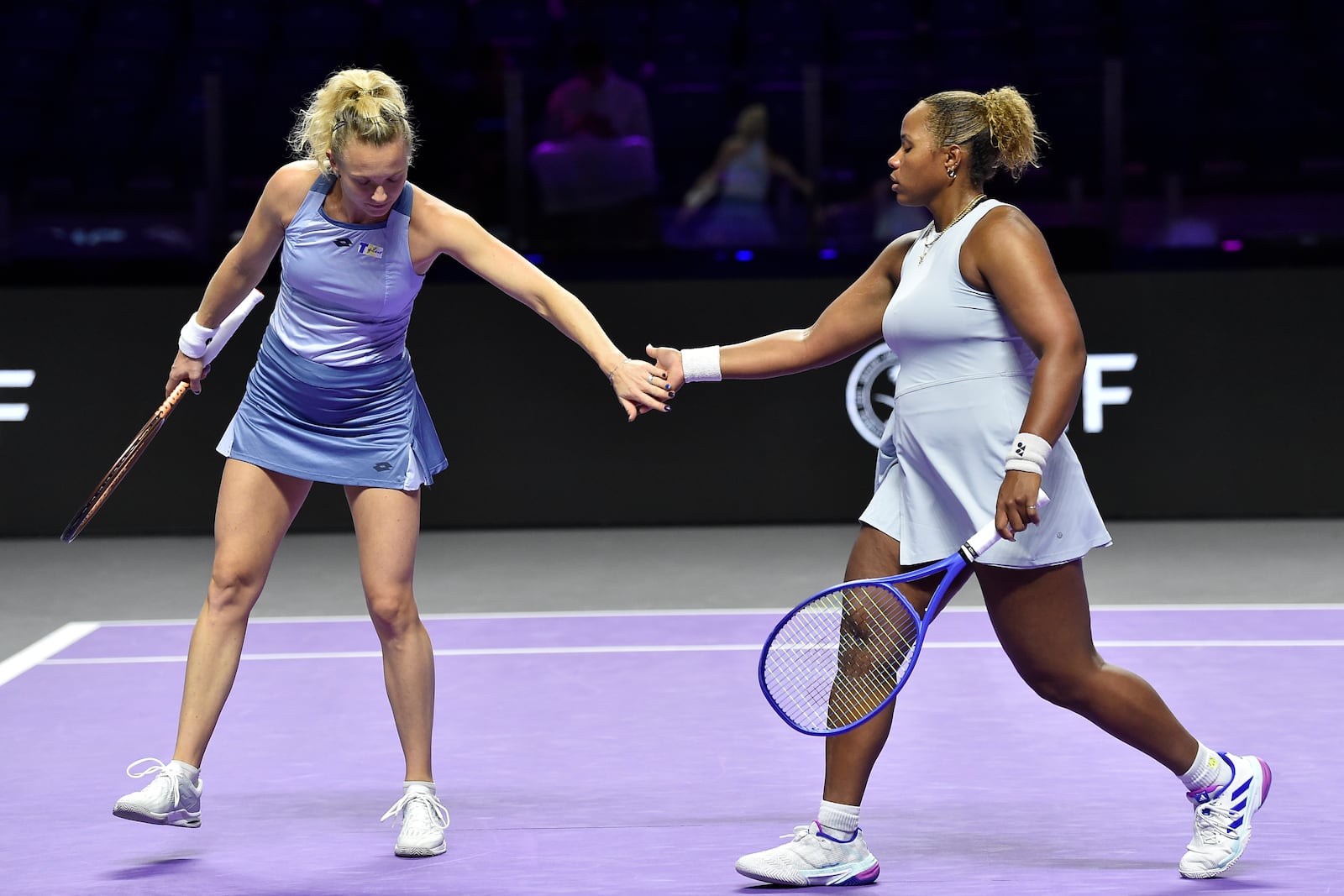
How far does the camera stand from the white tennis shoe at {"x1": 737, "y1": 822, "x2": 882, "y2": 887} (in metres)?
3.52

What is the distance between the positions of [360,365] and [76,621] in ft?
10.8

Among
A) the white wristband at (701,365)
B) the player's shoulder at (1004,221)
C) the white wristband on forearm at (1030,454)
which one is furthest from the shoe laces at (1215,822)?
the white wristband at (701,365)

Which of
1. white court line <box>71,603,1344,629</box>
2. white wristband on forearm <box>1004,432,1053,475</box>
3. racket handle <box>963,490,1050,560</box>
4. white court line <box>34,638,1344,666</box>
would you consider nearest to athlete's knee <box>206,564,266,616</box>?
racket handle <box>963,490,1050,560</box>

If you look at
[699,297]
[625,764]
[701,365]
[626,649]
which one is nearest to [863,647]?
[701,365]

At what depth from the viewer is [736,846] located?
3.81 meters

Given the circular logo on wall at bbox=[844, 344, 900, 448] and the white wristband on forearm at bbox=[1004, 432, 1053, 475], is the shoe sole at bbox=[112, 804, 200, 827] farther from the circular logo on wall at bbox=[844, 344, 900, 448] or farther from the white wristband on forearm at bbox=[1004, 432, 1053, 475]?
the circular logo on wall at bbox=[844, 344, 900, 448]

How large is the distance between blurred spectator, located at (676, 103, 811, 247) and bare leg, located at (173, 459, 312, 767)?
4742mm

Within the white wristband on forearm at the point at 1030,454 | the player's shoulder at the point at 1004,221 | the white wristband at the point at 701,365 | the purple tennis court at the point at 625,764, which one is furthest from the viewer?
the white wristband at the point at 701,365

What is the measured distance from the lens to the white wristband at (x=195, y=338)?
4.08 m

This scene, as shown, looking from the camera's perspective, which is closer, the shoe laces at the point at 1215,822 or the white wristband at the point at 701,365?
the shoe laces at the point at 1215,822

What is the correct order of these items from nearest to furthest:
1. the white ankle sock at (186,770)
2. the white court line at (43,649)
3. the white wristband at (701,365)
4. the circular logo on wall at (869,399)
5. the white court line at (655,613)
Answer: the white ankle sock at (186,770)
the white wristband at (701,365)
the white court line at (43,649)
the white court line at (655,613)
the circular logo on wall at (869,399)

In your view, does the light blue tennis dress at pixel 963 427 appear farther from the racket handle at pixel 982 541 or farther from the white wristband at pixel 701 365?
the white wristband at pixel 701 365

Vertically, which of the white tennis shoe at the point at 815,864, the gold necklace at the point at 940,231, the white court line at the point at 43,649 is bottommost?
the white court line at the point at 43,649

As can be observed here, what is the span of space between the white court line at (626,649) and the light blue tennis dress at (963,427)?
2359 mm
